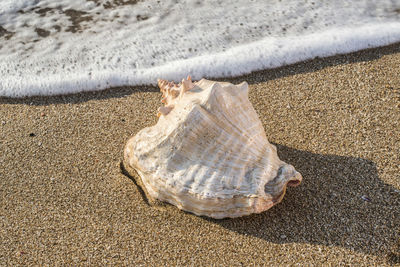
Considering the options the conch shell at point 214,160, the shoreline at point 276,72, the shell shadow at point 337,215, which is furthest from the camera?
the shoreline at point 276,72

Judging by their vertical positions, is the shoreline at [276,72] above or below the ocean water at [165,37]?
below

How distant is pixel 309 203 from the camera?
2.32m

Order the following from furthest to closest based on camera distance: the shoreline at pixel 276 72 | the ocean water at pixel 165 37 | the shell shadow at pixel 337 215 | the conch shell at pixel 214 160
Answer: the ocean water at pixel 165 37 → the shoreline at pixel 276 72 → the shell shadow at pixel 337 215 → the conch shell at pixel 214 160

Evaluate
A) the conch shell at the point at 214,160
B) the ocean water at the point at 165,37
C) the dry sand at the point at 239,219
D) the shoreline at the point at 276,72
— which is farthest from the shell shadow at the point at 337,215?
the ocean water at the point at 165,37

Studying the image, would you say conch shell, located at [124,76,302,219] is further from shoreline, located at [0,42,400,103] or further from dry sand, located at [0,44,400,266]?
shoreline, located at [0,42,400,103]

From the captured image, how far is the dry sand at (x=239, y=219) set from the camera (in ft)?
7.14

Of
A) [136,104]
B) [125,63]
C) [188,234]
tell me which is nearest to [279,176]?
[188,234]

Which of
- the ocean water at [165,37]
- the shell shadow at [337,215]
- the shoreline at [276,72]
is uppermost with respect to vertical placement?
the ocean water at [165,37]

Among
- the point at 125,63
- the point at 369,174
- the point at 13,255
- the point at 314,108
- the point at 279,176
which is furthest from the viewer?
the point at 125,63

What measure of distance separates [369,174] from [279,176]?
75cm

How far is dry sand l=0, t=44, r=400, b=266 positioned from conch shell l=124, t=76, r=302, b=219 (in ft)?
0.71

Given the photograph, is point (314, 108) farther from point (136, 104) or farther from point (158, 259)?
point (158, 259)

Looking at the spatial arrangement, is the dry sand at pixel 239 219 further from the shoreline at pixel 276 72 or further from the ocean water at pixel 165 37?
the ocean water at pixel 165 37

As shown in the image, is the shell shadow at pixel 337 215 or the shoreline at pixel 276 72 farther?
the shoreline at pixel 276 72
